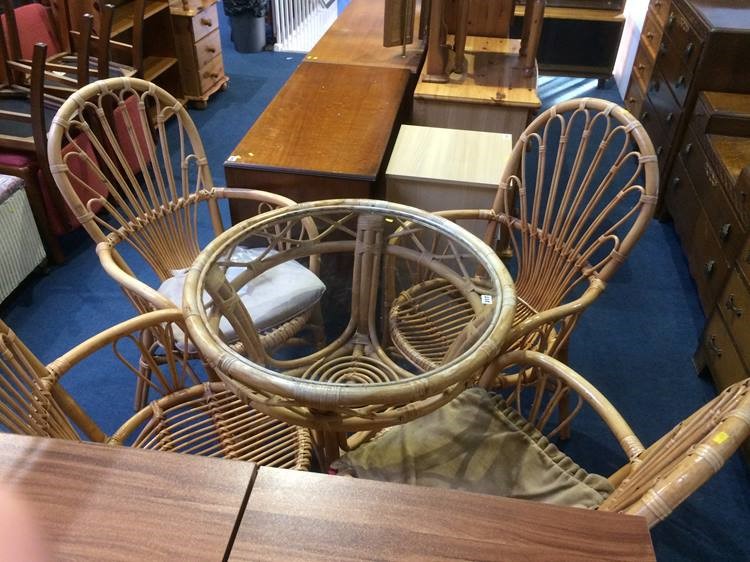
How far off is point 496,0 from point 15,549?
9.53 ft

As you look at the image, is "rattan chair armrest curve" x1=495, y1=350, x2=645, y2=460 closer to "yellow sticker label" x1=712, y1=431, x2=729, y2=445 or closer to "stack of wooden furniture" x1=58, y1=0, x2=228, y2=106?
"yellow sticker label" x1=712, y1=431, x2=729, y2=445

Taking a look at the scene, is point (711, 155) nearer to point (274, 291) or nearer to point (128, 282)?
point (274, 291)

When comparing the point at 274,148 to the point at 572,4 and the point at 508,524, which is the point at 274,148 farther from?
the point at 572,4

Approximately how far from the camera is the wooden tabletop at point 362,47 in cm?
267

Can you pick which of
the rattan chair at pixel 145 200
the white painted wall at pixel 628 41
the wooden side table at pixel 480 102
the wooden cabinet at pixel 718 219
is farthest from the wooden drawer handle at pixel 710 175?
the white painted wall at pixel 628 41

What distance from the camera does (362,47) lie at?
2838 millimetres

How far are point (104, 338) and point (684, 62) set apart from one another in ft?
8.60

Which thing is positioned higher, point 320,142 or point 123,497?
point 123,497

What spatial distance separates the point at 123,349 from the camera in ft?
7.02

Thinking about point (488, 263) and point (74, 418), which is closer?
point (74, 418)

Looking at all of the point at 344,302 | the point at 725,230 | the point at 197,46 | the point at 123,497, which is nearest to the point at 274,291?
the point at 344,302

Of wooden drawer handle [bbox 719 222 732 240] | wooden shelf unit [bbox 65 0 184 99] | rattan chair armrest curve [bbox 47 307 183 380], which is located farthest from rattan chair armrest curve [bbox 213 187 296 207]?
wooden shelf unit [bbox 65 0 184 99]

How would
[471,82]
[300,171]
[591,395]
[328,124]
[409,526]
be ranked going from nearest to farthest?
1. [409,526]
2. [591,395]
3. [300,171]
4. [328,124]
5. [471,82]

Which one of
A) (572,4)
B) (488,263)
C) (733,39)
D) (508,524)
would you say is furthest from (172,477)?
(572,4)
